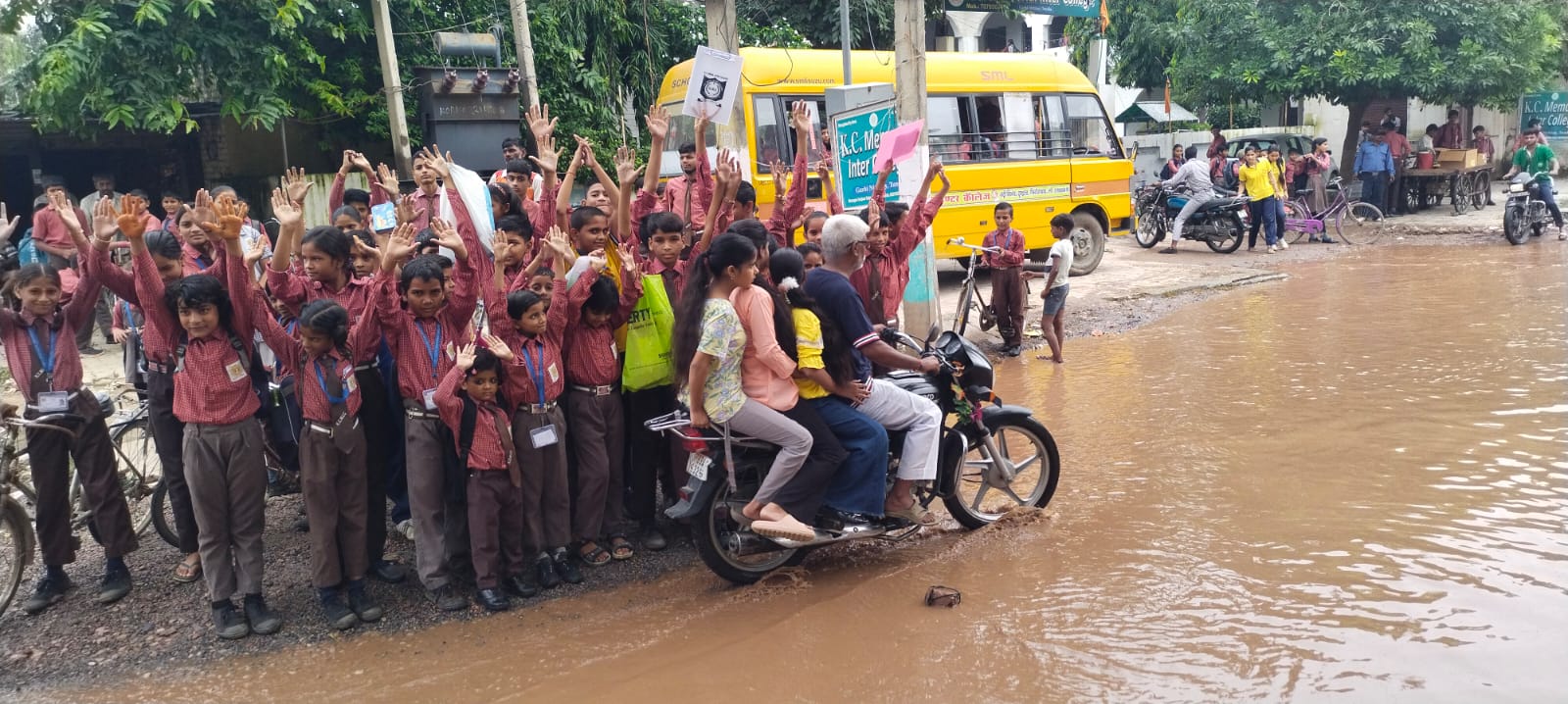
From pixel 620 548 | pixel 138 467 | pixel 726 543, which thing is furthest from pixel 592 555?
pixel 138 467

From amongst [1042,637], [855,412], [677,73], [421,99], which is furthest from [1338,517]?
[421,99]

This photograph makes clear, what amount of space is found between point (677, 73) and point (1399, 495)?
8423mm

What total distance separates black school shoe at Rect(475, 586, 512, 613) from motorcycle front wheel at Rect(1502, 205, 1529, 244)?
16268 millimetres

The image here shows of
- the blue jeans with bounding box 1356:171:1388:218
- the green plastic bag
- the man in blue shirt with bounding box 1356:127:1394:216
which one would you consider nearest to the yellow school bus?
the green plastic bag

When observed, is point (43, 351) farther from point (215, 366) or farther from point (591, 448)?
point (591, 448)

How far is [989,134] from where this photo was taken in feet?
41.8

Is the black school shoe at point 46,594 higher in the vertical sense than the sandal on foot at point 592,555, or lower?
higher

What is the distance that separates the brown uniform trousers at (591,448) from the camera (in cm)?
471

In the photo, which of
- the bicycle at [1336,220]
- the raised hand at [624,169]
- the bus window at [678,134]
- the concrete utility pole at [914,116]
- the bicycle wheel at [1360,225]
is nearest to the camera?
the raised hand at [624,169]

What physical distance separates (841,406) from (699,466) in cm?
64

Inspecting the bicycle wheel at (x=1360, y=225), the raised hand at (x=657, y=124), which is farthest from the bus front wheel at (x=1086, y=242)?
the raised hand at (x=657, y=124)

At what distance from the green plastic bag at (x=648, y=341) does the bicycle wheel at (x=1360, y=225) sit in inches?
605

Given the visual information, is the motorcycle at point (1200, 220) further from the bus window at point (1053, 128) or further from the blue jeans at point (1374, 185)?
the blue jeans at point (1374, 185)

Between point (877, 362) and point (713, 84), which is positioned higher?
point (713, 84)
